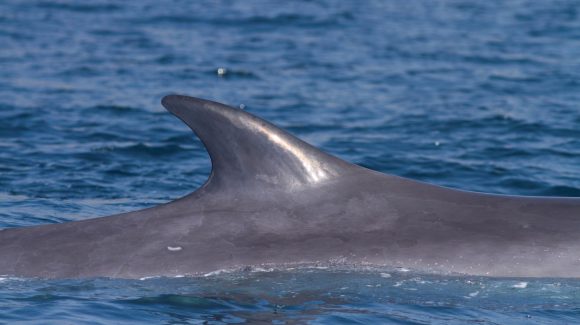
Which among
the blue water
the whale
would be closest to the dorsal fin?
the whale

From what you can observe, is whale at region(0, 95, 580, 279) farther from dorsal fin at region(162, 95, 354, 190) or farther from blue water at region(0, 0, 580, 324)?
blue water at region(0, 0, 580, 324)

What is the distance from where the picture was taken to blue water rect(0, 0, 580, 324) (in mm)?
8281

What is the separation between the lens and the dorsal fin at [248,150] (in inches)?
328

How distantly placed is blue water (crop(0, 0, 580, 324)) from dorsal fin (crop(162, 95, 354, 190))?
700 mm

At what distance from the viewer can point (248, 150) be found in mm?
8398

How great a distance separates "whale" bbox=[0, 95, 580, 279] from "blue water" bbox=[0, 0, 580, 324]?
121 millimetres

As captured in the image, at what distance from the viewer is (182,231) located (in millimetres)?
8375

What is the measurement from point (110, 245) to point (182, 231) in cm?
53

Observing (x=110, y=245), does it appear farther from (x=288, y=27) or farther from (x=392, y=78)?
(x=288, y=27)

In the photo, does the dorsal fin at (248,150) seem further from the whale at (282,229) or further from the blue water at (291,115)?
the blue water at (291,115)

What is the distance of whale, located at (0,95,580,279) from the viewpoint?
Result: 8312 millimetres

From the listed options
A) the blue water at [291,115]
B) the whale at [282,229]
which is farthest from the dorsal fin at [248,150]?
the blue water at [291,115]

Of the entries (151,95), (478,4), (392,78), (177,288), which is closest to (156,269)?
(177,288)

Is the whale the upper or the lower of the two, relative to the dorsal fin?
lower
